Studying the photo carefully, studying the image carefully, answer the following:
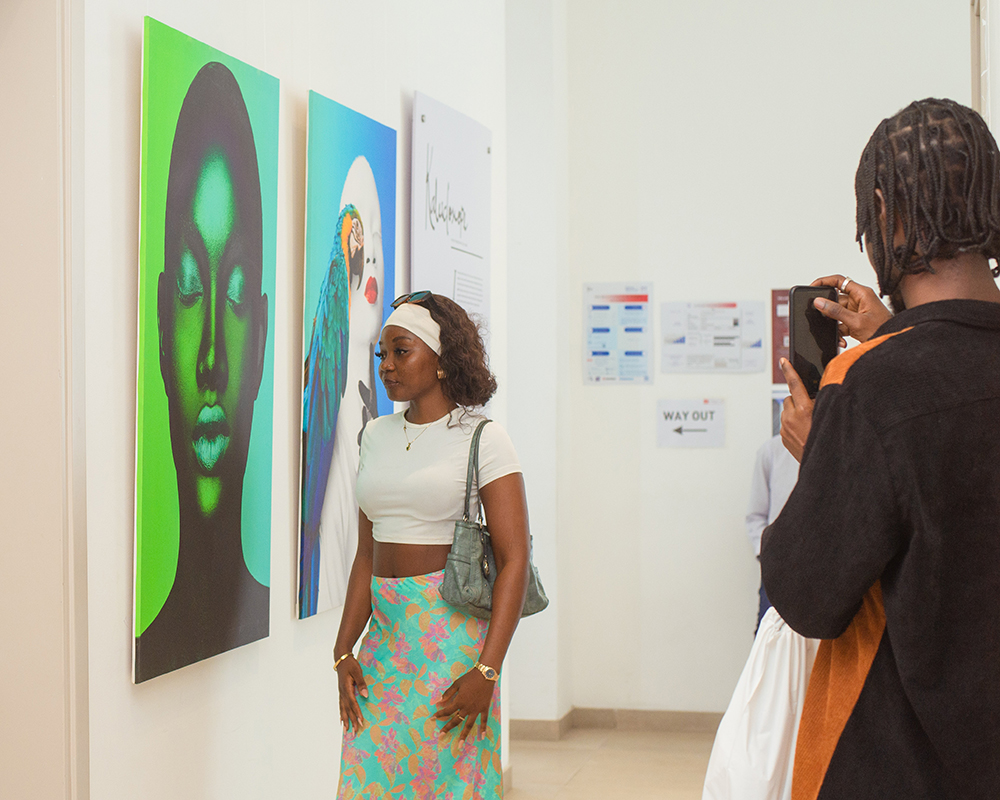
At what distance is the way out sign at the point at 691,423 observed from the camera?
18.1ft

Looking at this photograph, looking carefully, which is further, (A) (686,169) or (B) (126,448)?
(A) (686,169)

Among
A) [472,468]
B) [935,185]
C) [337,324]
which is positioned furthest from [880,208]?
[337,324]

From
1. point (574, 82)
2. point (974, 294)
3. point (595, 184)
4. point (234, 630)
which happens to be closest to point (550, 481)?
point (595, 184)

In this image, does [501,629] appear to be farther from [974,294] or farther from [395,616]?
[974,294]

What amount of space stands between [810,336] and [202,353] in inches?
56.7

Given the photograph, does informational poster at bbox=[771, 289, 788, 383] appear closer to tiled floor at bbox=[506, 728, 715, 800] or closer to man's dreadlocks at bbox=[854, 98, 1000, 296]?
tiled floor at bbox=[506, 728, 715, 800]

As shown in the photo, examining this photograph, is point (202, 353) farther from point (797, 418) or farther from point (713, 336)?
point (713, 336)

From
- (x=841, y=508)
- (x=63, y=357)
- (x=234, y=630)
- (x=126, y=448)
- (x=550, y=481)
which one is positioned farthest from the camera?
(x=550, y=481)

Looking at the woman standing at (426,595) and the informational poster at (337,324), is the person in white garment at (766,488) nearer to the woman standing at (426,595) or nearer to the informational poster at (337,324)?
the informational poster at (337,324)

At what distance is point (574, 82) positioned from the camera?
5.81 m

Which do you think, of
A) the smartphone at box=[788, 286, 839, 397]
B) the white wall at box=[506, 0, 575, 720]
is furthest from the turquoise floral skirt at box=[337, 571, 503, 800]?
the white wall at box=[506, 0, 575, 720]

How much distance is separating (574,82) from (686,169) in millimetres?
833

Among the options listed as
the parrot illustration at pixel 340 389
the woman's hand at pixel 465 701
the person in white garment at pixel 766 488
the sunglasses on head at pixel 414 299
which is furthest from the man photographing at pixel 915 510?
the person in white garment at pixel 766 488

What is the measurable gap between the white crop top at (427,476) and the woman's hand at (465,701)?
0.32m
